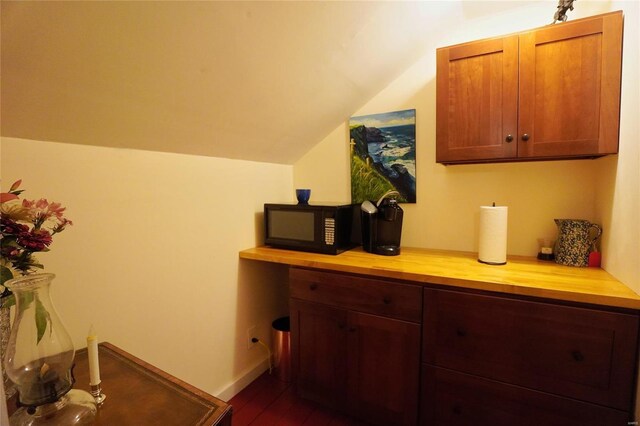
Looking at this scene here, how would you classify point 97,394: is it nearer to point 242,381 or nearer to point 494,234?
point 242,381

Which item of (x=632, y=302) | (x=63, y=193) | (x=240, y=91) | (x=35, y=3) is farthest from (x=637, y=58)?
(x=63, y=193)

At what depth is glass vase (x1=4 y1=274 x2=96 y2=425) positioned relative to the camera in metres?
0.73

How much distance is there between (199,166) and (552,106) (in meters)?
1.69

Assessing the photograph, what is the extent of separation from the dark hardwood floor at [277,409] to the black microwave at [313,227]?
900mm

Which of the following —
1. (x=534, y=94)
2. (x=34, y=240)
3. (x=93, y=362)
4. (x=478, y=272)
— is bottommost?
(x=93, y=362)

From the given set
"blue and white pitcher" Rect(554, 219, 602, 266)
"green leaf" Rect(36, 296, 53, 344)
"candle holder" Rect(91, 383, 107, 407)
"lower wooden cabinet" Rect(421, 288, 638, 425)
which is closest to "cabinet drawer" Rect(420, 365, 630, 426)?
"lower wooden cabinet" Rect(421, 288, 638, 425)

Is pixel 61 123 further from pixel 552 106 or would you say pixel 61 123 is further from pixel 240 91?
pixel 552 106

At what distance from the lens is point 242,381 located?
1.95 metres

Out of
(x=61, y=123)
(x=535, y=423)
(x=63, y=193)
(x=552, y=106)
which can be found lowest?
(x=535, y=423)

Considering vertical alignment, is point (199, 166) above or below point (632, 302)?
above

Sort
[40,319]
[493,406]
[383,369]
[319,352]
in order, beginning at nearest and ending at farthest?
[40,319] → [493,406] → [383,369] → [319,352]

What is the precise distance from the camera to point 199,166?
5.41 feet

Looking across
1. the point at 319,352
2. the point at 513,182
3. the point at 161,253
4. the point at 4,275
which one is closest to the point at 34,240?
the point at 4,275

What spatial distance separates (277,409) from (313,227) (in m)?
1.07
